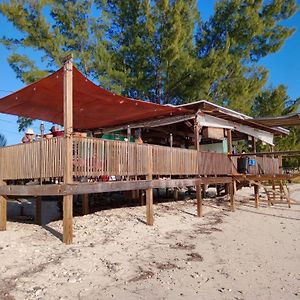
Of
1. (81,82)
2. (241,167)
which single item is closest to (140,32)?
(241,167)

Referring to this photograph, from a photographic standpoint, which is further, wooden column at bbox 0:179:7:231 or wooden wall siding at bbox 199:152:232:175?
wooden wall siding at bbox 199:152:232:175

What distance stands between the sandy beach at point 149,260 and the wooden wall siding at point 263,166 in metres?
4.29

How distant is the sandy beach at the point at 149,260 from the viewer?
5.43 m

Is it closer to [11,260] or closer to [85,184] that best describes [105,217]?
[85,184]

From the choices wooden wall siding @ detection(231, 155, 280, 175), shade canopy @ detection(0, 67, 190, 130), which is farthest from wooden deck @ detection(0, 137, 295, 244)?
wooden wall siding @ detection(231, 155, 280, 175)

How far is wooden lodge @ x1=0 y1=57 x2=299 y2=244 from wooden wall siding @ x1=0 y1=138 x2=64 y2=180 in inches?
0.8

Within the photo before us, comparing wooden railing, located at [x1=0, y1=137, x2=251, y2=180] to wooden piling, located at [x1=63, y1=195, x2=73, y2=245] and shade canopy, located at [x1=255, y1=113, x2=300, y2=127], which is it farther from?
shade canopy, located at [x1=255, y1=113, x2=300, y2=127]

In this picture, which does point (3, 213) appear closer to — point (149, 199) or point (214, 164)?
point (149, 199)

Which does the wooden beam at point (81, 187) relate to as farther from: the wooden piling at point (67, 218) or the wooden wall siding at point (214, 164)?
the wooden wall siding at point (214, 164)

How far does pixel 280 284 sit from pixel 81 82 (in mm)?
5468

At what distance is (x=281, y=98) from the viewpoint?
3259 centimetres

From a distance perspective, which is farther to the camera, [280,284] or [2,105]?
[2,105]

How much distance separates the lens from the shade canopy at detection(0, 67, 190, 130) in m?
7.99

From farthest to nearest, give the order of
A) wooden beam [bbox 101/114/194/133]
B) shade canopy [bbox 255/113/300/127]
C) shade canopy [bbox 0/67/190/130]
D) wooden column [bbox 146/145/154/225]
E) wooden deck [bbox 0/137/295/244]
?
shade canopy [bbox 255/113/300/127] → wooden beam [bbox 101/114/194/133] → wooden column [bbox 146/145/154/225] → shade canopy [bbox 0/67/190/130] → wooden deck [bbox 0/137/295/244]
